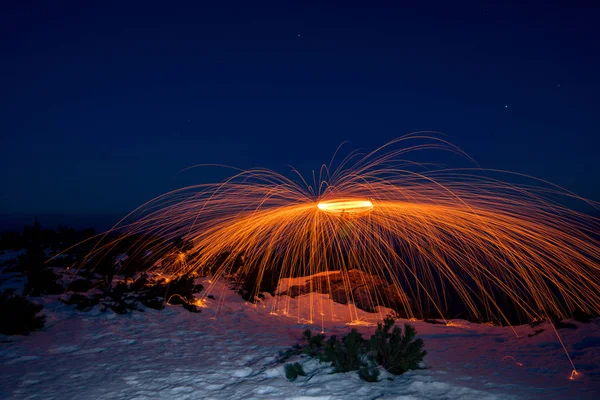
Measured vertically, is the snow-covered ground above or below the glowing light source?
below

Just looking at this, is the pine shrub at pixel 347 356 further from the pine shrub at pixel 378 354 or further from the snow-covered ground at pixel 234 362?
the snow-covered ground at pixel 234 362

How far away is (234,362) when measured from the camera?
5.08m

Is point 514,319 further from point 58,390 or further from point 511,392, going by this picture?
point 58,390

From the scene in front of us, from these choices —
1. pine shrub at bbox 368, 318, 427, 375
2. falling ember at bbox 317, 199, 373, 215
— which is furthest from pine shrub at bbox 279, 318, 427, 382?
falling ember at bbox 317, 199, 373, 215

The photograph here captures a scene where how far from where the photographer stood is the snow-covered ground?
395cm

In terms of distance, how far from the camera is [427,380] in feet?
13.8

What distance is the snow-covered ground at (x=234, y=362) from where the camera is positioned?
156 inches

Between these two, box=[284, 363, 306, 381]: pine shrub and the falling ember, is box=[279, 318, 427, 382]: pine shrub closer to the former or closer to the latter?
box=[284, 363, 306, 381]: pine shrub

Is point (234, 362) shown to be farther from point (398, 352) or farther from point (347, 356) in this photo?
point (398, 352)

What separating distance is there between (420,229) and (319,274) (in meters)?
4.83

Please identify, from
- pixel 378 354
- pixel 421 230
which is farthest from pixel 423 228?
pixel 378 354

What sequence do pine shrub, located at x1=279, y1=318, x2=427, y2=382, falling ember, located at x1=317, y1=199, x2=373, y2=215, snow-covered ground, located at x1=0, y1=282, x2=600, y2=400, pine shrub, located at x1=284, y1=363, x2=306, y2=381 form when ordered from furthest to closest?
falling ember, located at x1=317, y1=199, x2=373, y2=215
pine shrub, located at x1=279, y1=318, x2=427, y2=382
pine shrub, located at x1=284, y1=363, x2=306, y2=381
snow-covered ground, located at x1=0, y1=282, x2=600, y2=400

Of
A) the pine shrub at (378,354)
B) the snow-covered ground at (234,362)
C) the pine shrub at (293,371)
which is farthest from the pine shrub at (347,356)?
the pine shrub at (293,371)

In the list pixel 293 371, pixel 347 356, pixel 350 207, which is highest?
pixel 350 207
